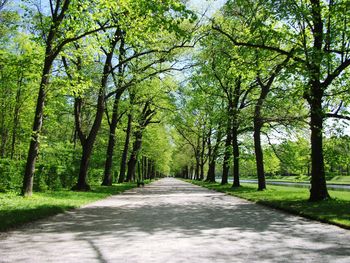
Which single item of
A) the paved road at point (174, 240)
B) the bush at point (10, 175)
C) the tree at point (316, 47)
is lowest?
the paved road at point (174, 240)

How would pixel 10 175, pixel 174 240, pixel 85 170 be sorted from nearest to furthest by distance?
1. pixel 174 240
2. pixel 10 175
3. pixel 85 170

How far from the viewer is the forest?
15.0 meters

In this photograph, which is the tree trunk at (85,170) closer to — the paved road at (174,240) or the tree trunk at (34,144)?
the tree trunk at (34,144)

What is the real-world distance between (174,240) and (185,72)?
856 inches

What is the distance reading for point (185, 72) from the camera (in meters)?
28.1

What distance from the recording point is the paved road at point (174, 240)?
5992 mm

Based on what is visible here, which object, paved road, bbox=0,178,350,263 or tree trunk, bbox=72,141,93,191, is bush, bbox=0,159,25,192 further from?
paved road, bbox=0,178,350,263

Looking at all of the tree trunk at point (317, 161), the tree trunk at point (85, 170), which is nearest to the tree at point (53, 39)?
the tree trunk at point (85, 170)

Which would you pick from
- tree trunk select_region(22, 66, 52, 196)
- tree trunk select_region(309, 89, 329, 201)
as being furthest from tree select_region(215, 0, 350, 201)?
tree trunk select_region(22, 66, 52, 196)

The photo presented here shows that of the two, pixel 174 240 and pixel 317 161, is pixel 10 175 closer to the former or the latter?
pixel 174 240

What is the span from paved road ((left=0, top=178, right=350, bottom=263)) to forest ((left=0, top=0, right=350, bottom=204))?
259 inches

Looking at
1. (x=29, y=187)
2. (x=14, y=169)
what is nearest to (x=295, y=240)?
(x=29, y=187)

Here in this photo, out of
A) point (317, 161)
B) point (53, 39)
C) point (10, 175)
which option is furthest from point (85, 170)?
point (317, 161)

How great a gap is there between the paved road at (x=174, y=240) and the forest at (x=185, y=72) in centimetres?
657
